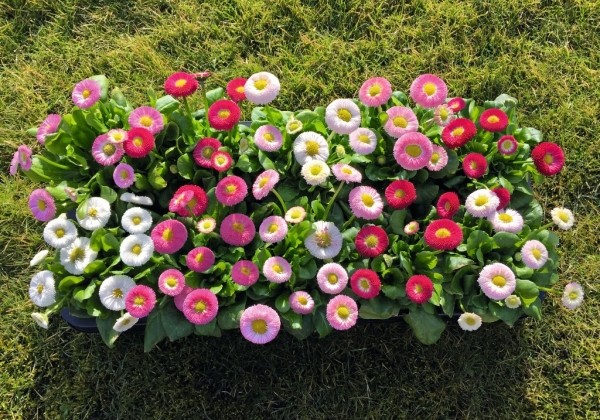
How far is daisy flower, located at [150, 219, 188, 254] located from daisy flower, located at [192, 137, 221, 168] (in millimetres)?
271

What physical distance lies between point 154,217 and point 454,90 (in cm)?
170

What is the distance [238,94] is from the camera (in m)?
2.33

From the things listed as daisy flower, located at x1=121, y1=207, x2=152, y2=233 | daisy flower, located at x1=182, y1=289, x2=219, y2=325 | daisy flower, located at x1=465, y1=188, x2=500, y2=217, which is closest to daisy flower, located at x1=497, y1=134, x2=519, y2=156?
daisy flower, located at x1=465, y1=188, x2=500, y2=217

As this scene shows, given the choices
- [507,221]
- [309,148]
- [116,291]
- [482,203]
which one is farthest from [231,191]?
[507,221]

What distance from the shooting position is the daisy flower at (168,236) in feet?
7.00

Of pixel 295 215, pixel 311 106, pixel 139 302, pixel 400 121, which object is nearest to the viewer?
pixel 139 302

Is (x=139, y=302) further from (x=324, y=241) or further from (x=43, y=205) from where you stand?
→ (x=324, y=241)

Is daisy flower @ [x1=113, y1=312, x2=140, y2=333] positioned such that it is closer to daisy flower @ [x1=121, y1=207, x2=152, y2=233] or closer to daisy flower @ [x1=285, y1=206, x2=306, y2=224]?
daisy flower @ [x1=121, y1=207, x2=152, y2=233]

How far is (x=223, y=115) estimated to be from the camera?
223 cm

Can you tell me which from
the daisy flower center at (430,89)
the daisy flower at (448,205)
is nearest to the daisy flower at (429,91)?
the daisy flower center at (430,89)

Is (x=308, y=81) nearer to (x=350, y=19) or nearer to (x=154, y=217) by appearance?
(x=350, y=19)

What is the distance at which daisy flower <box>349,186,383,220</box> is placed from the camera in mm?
2161

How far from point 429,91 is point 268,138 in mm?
611

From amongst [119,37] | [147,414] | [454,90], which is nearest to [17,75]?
[119,37]
